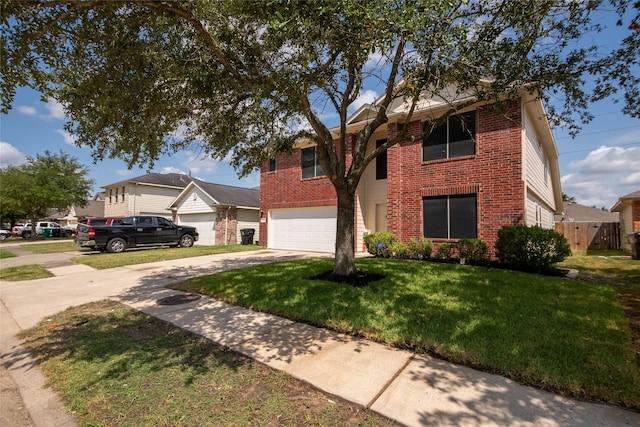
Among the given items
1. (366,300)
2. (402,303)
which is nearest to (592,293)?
(402,303)

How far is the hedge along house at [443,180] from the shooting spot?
9.73 meters

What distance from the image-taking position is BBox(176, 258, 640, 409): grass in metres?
3.02

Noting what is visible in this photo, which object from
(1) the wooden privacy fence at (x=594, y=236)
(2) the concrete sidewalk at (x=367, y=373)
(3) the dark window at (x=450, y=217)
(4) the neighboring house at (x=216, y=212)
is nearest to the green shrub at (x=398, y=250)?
(3) the dark window at (x=450, y=217)

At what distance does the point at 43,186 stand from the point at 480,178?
34.6 m

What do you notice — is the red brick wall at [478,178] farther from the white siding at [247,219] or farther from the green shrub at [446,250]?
the white siding at [247,219]

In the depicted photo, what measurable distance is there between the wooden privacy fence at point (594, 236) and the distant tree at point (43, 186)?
38.7 m

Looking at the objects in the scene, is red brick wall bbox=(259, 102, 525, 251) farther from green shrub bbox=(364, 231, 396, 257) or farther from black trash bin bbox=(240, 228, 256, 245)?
black trash bin bbox=(240, 228, 256, 245)

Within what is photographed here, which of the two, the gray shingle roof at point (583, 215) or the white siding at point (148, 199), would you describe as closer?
the white siding at point (148, 199)

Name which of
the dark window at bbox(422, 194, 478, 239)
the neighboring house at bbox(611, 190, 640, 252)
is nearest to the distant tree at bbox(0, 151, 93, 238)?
the dark window at bbox(422, 194, 478, 239)

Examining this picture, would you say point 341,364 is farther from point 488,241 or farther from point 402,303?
point 488,241

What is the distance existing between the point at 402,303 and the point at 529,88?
190 inches

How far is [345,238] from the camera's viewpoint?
6.98 metres

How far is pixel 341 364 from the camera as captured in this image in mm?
3334

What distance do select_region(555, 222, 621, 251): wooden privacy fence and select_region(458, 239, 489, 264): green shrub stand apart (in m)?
11.6
